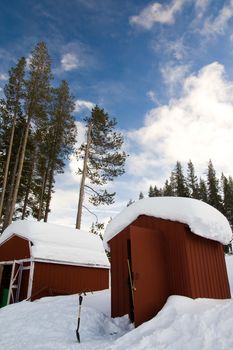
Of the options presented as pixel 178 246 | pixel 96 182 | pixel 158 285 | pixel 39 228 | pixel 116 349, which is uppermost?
pixel 96 182

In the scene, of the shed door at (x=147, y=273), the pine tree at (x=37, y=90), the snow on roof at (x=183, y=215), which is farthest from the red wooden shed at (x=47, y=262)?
the shed door at (x=147, y=273)

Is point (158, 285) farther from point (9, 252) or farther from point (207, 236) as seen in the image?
point (9, 252)

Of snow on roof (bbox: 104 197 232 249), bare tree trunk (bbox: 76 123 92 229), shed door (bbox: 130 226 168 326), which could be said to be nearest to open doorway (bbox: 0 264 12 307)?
bare tree trunk (bbox: 76 123 92 229)

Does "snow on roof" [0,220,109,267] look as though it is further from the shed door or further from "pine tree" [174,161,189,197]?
"pine tree" [174,161,189,197]

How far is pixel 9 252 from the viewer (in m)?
16.8

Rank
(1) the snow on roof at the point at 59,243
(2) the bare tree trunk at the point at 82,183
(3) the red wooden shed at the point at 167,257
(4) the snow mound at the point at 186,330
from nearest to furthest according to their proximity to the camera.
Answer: (4) the snow mound at the point at 186,330 → (3) the red wooden shed at the point at 167,257 → (1) the snow on roof at the point at 59,243 → (2) the bare tree trunk at the point at 82,183

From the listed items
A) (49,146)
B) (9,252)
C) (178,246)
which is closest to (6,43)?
(49,146)

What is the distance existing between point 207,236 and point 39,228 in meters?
11.0

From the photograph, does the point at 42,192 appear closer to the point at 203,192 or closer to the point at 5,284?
the point at 5,284

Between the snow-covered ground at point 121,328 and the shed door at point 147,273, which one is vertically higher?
the shed door at point 147,273

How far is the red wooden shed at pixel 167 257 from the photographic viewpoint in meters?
7.22

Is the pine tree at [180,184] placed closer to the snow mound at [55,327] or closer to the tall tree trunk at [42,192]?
the tall tree trunk at [42,192]

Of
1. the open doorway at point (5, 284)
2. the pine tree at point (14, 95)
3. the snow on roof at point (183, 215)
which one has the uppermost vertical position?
the pine tree at point (14, 95)

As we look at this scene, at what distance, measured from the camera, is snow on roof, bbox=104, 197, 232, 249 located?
771cm
